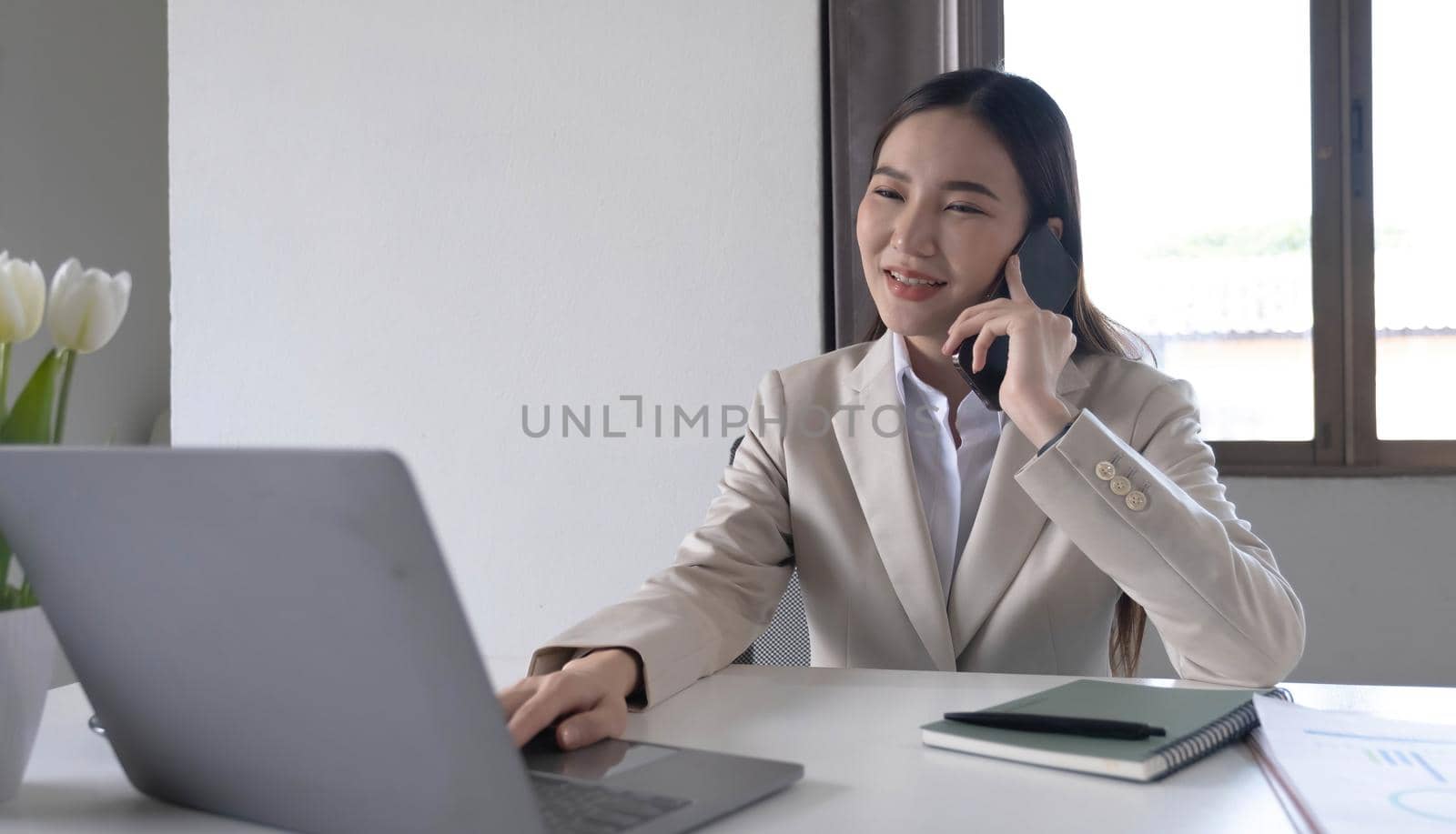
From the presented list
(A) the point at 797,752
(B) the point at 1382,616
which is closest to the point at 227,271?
(A) the point at 797,752

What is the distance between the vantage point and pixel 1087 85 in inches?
107

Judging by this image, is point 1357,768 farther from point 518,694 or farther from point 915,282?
point 915,282

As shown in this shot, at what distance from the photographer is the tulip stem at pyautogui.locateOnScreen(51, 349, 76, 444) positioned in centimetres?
75

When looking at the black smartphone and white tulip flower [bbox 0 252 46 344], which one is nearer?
white tulip flower [bbox 0 252 46 344]

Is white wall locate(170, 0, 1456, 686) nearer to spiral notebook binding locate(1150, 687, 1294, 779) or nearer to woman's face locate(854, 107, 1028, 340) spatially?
woman's face locate(854, 107, 1028, 340)

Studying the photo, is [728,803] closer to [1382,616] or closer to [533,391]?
[533,391]

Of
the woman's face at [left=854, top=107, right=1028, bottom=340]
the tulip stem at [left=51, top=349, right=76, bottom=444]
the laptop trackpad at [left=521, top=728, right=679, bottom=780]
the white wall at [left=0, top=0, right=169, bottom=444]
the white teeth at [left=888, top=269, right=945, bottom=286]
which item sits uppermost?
the white wall at [left=0, top=0, right=169, bottom=444]

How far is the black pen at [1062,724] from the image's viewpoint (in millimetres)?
759

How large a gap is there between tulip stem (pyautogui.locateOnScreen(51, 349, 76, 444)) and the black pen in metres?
0.61

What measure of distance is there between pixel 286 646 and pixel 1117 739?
506mm

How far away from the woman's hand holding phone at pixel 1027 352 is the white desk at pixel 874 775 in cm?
33

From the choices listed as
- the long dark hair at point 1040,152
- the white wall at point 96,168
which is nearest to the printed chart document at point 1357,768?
the long dark hair at point 1040,152

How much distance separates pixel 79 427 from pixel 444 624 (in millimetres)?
3961

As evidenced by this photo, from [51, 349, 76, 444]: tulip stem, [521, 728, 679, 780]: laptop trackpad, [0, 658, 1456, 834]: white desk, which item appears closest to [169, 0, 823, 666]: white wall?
[0, 658, 1456, 834]: white desk
